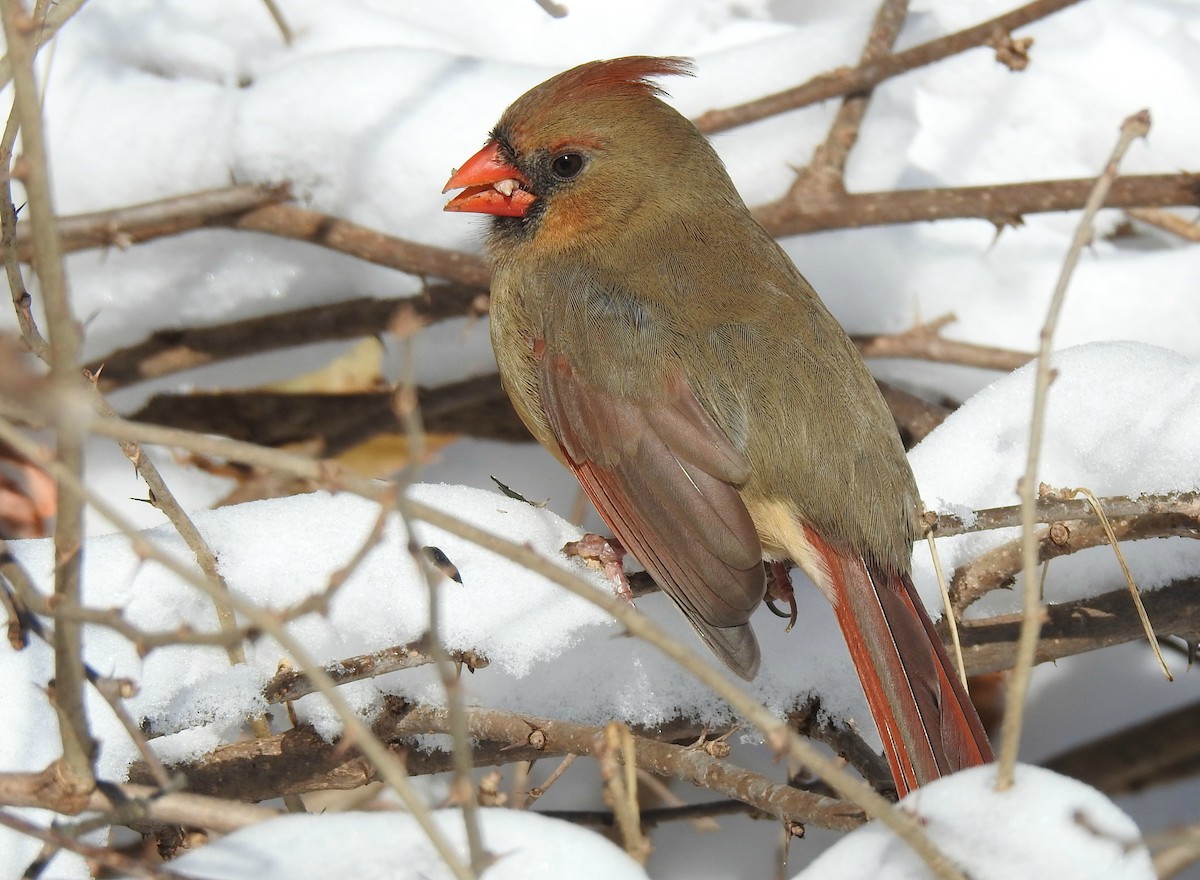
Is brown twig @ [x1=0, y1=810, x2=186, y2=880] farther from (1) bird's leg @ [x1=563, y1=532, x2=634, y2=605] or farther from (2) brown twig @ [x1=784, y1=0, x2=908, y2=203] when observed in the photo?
(2) brown twig @ [x1=784, y1=0, x2=908, y2=203]

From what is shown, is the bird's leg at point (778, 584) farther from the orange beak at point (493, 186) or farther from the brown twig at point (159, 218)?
the brown twig at point (159, 218)

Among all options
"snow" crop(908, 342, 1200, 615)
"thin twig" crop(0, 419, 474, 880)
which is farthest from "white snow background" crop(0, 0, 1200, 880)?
"thin twig" crop(0, 419, 474, 880)

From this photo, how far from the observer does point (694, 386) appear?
2662 mm

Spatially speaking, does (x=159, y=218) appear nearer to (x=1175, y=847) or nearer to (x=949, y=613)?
(x=949, y=613)

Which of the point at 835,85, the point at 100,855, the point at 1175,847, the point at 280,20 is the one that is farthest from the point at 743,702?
the point at 280,20

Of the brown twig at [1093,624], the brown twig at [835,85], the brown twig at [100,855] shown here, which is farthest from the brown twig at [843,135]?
the brown twig at [100,855]

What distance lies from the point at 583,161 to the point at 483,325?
2.38 ft

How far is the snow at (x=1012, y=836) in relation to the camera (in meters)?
1.37

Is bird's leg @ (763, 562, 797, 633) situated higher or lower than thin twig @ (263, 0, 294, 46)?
lower

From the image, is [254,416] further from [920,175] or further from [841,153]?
[920,175]

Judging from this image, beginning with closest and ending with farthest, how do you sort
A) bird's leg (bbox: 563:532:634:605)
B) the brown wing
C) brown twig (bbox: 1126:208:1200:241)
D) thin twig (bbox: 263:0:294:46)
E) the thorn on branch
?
the brown wing, bird's leg (bbox: 563:532:634:605), the thorn on branch, thin twig (bbox: 263:0:294:46), brown twig (bbox: 1126:208:1200:241)

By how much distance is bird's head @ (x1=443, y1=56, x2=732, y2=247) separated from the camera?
10.1 feet

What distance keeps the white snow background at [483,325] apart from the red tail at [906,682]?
0.17 metres

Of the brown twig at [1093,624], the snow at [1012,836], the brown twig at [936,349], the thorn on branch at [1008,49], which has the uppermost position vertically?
the thorn on branch at [1008,49]
